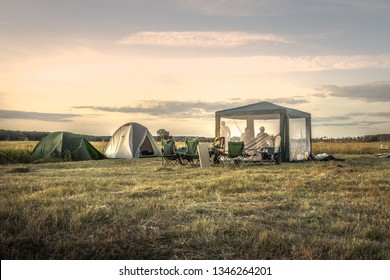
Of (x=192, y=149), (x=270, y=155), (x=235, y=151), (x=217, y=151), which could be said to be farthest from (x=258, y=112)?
(x=192, y=149)

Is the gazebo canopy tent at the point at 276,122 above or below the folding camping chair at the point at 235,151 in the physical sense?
above

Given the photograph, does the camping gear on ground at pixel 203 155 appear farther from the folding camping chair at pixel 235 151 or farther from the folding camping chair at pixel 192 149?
the folding camping chair at pixel 235 151

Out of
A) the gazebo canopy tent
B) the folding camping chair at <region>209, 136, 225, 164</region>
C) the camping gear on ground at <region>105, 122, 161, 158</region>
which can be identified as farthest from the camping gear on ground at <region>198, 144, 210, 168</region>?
the camping gear on ground at <region>105, 122, 161, 158</region>

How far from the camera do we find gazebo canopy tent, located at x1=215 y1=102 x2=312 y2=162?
15.3 meters

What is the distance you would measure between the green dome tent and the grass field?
947 centimetres

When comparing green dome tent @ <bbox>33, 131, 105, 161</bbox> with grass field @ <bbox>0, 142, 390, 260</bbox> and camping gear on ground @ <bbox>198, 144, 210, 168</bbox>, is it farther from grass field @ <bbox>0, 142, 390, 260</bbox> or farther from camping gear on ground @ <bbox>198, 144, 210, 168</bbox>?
grass field @ <bbox>0, 142, 390, 260</bbox>

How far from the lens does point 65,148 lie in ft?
55.4

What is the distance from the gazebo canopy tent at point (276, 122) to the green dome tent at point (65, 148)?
510 centimetres

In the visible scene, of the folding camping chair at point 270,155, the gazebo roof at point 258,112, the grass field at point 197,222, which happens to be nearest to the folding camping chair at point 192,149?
the folding camping chair at point 270,155

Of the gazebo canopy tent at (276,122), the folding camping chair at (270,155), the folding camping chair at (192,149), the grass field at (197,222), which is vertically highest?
the gazebo canopy tent at (276,122)

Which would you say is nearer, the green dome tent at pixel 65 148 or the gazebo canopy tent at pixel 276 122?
the gazebo canopy tent at pixel 276 122

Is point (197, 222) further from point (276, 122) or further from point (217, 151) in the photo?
point (276, 122)

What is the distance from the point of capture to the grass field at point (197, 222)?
11.3 feet
